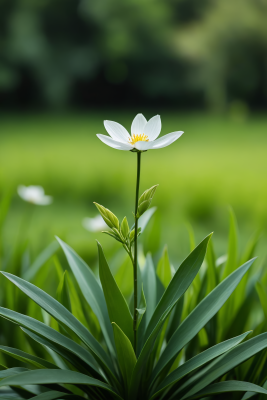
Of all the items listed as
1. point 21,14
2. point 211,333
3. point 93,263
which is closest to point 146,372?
point 211,333

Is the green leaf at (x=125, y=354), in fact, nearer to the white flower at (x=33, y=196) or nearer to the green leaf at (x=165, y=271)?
the green leaf at (x=165, y=271)

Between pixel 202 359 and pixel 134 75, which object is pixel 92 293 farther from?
pixel 134 75

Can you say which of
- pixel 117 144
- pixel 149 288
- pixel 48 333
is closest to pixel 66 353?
pixel 48 333

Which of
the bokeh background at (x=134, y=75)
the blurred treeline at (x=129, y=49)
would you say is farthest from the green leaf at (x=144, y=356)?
the blurred treeline at (x=129, y=49)

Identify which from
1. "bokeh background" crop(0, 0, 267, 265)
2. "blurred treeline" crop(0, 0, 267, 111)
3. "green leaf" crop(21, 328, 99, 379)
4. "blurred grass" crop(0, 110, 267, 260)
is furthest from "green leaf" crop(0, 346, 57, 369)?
"blurred treeline" crop(0, 0, 267, 111)

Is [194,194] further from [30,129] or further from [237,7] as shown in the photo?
[237,7]

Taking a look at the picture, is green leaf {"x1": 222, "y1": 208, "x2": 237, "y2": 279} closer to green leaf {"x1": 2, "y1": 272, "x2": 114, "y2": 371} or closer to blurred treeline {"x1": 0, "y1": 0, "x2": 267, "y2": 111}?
green leaf {"x1": 2, "y1": 272, "x2": 114, "y2": 371}
